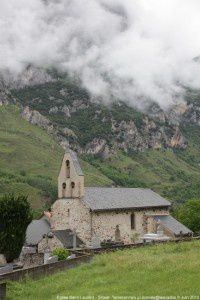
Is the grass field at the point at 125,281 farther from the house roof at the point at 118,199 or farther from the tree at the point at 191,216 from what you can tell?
the tree at the point at 191,216

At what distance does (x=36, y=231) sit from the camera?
6281cm

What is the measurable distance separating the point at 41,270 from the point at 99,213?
Result: 1175 inches

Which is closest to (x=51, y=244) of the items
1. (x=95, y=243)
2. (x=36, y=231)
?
(x=95, y=243)

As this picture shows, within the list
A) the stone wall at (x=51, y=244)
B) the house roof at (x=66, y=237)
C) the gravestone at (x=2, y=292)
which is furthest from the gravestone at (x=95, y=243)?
the gravestone at (x=2, y=292)

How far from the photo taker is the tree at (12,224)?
44.8m

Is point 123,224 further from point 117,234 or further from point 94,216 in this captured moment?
point 94,216

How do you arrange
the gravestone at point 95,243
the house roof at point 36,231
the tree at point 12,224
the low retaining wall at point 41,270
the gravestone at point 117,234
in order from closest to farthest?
the low retaining wall at point 41,270 → the tree at point 12,224 → the gravestone at point 95,243 → the gravestone at point 117,234 → the house roof at point 36,231

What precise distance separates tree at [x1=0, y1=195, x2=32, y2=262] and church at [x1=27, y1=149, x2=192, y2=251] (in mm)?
7976

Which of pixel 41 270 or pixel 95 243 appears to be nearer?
pixel 41 270

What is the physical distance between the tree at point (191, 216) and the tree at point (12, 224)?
1455 inches

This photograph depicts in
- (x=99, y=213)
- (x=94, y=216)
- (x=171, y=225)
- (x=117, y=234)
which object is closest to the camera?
(x=94, y=216)

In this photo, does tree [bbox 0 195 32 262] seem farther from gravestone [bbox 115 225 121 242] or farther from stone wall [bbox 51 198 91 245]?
gravestone [bbox 115 225 121 242]

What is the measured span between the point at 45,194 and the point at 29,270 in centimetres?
14620

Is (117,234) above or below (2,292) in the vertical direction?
above
